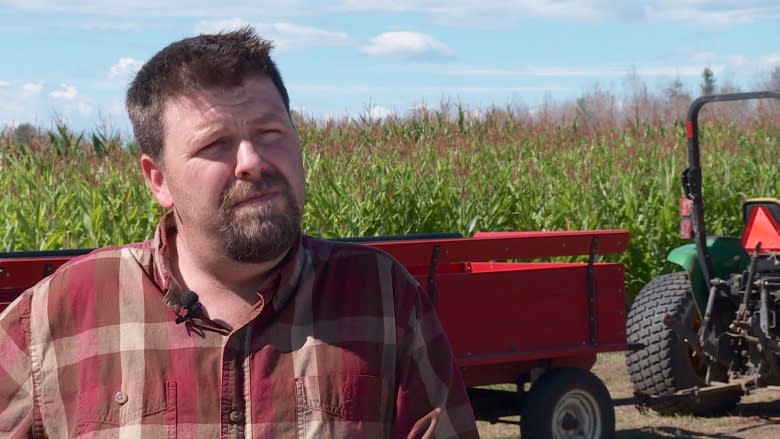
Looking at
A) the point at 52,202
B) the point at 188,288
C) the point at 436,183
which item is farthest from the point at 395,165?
the point at 188,288

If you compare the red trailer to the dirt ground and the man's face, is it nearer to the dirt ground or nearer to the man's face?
the dirt ground

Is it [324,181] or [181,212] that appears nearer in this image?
[181,212]

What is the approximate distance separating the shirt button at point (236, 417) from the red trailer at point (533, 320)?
337cm

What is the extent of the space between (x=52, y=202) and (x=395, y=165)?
11.7 feet

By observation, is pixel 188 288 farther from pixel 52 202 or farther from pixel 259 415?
pixel 52 202

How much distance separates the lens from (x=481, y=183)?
36.5 feet

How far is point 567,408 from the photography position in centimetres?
592

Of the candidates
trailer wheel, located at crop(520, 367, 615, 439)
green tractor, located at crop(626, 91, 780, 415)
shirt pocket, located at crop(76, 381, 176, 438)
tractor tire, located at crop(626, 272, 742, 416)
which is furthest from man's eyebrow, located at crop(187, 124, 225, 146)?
tractor tire, located at crop(626, 272, 742, 416)

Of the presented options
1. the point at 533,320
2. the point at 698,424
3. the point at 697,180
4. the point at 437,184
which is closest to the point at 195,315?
the point at 533,320

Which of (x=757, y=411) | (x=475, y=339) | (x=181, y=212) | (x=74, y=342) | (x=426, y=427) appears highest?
(x=181, y=212)

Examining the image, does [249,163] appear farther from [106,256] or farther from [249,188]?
[106,256]

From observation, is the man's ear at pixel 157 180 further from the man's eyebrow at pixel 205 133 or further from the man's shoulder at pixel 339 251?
the man's shoulder at pixel 339 251

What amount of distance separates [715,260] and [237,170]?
5.73 m

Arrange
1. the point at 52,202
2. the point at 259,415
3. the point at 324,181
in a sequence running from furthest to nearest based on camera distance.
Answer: the point at 324,181, the point at 52,202, the point at 259,415
